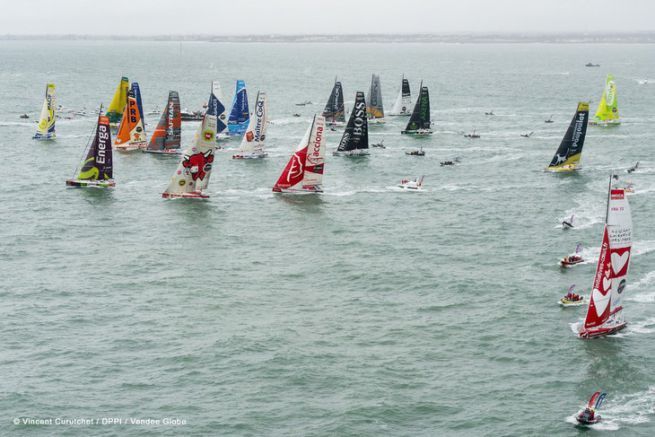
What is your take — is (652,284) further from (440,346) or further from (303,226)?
(303,226)

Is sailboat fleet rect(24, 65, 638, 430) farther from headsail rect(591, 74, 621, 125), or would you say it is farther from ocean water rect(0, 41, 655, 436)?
ocean water rect(0, 41, 655, 436)

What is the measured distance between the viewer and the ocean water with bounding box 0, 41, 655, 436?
41312mm

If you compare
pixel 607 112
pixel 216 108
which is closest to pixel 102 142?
pixel 216 108

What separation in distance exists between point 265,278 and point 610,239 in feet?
78.5

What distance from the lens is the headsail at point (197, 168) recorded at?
83.9 meters

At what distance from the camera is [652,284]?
191 feet

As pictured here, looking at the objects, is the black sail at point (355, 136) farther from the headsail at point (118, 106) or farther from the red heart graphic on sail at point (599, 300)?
the red heart graphic on sail at point (599, 300)

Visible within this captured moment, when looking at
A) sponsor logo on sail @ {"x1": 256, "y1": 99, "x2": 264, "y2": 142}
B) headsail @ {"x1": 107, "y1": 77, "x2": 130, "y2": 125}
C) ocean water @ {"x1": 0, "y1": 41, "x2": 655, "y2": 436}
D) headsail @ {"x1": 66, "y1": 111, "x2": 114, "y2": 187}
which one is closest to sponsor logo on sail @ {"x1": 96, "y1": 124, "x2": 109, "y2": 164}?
headsail @ {"x1": 66, "y1": 111, "x2": 114, "y2": 187}

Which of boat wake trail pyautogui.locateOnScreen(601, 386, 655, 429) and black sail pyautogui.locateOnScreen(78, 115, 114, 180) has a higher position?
black sail pyautogui.locateOnScreen(78, 115, 114, 180)

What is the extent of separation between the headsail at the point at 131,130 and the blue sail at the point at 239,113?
1643 centimetres

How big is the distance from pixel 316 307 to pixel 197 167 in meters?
33.5

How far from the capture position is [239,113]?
126875 millimetres

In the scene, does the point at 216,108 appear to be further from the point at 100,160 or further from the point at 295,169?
the point at 295,169

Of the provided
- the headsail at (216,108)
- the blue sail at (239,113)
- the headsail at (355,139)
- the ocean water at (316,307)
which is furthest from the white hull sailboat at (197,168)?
the blue sail at (239,113)
